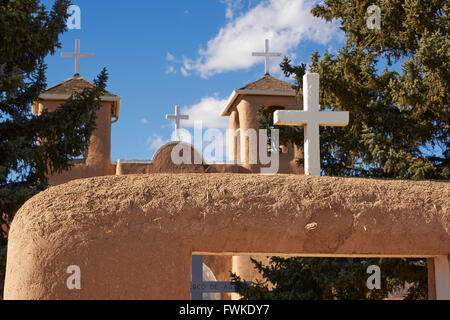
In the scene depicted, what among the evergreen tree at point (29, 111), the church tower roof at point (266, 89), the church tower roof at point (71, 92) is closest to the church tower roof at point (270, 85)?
the church tower roof at point (266, 89)

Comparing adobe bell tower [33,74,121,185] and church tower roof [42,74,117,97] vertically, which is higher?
church tower roof [42,74,117,97]

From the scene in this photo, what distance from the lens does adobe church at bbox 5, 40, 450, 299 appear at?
5.38 m

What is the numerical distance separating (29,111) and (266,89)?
7921 millimetres

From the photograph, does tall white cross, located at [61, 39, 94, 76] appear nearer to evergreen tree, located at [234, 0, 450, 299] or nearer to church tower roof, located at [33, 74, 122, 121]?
church tower roof, located at [33, 74, 122, 121]

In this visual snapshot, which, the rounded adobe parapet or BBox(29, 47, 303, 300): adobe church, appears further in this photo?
BBox(29, 47, 303, 300): adobe church

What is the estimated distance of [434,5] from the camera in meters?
11.5

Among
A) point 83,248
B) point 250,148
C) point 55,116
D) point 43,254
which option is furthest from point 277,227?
point 250,148

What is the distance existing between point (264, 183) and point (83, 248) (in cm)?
197

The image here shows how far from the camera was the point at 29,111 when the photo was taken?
465 inches

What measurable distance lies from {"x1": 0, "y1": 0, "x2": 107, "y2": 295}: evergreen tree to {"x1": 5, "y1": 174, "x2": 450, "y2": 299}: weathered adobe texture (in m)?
4.84

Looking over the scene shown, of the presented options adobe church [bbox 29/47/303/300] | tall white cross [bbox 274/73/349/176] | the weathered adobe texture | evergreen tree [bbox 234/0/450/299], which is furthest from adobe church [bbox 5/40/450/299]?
adobe church [bbox 29/47/303/300]

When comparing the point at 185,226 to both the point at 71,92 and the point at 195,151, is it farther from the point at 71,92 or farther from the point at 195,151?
the point at 71,92

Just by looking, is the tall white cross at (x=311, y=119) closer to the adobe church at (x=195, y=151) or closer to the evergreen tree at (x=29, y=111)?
the evergreen tree at (x=29, y=111)
